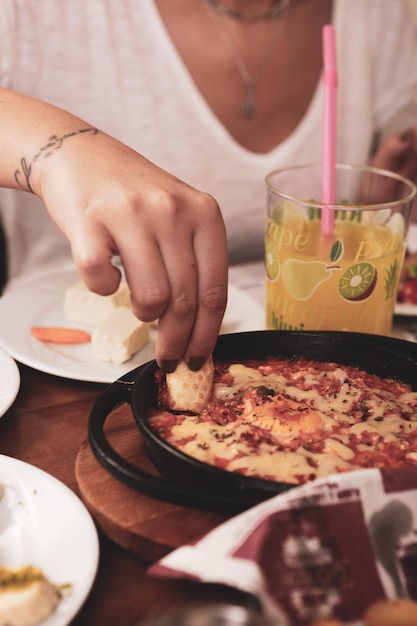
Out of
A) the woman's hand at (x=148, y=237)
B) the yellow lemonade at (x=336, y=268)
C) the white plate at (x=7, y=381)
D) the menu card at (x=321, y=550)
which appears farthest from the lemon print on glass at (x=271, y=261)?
the menu card at (x=321, y=550)

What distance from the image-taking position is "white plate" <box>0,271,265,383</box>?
50.2 inches

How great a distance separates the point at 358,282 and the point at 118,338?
1.48ft

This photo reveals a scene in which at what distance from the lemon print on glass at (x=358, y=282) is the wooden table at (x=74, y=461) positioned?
471 millimetres

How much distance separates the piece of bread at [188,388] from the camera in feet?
3.30

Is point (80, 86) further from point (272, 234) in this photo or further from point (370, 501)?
point (370, 501)

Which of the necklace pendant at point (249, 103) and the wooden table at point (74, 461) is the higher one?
the necklace pendant at point (249, 103)

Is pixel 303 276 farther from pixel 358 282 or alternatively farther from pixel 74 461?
pixel 74 461

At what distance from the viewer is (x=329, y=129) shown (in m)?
1.28

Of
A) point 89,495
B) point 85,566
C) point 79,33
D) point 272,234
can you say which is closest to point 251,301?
point 272,234

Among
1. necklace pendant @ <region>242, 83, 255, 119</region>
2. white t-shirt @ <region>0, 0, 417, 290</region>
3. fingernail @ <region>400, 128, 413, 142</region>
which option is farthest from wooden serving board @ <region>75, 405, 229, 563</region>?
fingernail @ <region>400, 128, 413, 142</region>

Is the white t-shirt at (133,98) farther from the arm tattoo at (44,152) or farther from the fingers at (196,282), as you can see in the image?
the fingers at (196,282)

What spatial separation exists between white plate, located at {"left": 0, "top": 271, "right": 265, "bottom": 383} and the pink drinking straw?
305 mm

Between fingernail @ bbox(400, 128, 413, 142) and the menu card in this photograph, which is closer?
the menu card

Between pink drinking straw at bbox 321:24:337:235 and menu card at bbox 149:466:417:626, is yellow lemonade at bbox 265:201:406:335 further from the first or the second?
menu card at bbox 149:466:417:626
